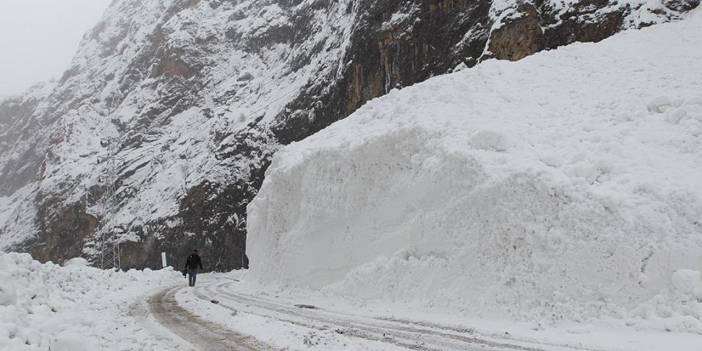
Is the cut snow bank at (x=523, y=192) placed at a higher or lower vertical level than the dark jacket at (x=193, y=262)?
higher

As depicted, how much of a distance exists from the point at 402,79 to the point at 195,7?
59.8m

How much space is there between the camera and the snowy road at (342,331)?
26.4 feet

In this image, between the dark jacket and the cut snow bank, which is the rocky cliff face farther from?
the dark jacket

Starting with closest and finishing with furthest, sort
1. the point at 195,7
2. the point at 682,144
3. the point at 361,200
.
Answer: the point at 682,144 → the point at 361,200 → the point at 195,7

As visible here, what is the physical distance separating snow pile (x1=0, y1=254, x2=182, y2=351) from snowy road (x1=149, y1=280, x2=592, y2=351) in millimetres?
865

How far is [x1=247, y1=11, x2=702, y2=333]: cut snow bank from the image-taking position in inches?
387

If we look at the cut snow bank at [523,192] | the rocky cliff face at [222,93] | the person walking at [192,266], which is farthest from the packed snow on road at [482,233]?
the rocky cliff face at [222,93]

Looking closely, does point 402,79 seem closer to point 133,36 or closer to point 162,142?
point 162,142

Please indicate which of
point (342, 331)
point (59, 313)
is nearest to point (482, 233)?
point (342, 331)

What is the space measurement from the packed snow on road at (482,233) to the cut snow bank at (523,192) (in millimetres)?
40

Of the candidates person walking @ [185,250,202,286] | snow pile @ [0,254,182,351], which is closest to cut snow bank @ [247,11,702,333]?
person walking @ [185,250,202,286]

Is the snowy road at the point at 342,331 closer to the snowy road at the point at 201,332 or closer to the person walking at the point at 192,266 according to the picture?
the snowy road at the point at 201,332

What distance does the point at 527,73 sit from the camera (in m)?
17.1

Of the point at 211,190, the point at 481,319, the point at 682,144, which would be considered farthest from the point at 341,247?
the point at 211,190
